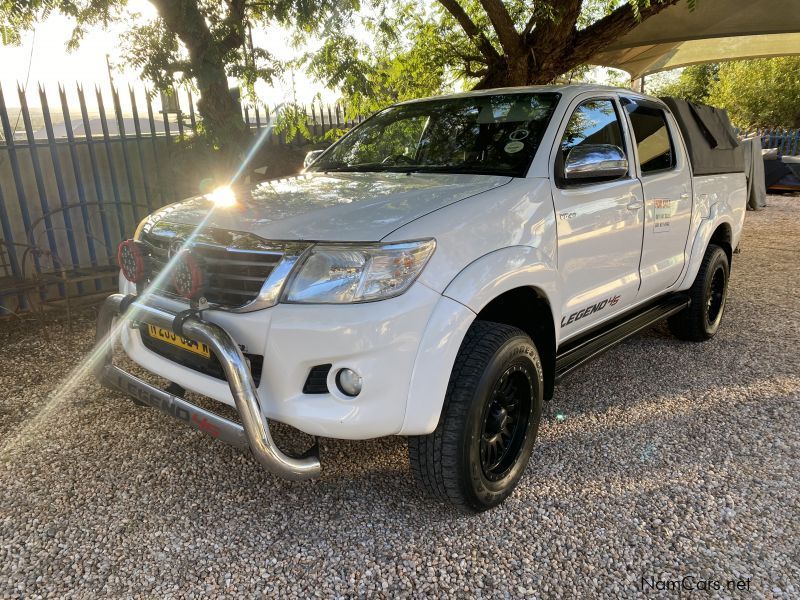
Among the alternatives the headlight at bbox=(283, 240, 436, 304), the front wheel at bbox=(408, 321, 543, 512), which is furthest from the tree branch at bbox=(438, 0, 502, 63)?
the headlight at bbox=(283, 240, 436, 304)

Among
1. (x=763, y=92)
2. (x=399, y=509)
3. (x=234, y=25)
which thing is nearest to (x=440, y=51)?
(x=234, y=25)

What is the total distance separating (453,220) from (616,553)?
4.77 ft

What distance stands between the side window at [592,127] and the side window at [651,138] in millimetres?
190

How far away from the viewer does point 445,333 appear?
7.31 feet

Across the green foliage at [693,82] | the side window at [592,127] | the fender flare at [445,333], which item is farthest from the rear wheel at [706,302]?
the green foliage at [693,82]

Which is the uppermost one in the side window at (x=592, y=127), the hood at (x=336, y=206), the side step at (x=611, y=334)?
the side window at (x=592, y=127)

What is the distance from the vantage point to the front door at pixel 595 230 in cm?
295

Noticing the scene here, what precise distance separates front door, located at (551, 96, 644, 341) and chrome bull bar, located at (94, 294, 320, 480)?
4.99 ft

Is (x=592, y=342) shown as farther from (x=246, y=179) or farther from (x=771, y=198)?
(x=771, y=198)

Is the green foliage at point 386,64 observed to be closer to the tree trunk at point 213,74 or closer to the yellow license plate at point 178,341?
the tree trunk at point 213,74

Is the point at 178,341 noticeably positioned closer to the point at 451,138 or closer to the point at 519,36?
the point at 451,138

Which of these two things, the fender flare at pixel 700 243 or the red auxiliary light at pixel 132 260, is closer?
the red auxiliary light at pixel 132 260

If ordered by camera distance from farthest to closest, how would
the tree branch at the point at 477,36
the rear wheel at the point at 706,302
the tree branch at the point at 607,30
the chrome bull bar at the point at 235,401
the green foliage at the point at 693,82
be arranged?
the green foliage at the point at 693,82
the tree branch at the point at 477,36
the tree branch at the point at 607,30
the rear wheel at the point at 706,302
the chrome bull bar at the point at 235,401

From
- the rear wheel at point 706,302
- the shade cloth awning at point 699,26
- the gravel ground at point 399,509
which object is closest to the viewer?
the gravel ground at point 399,509
